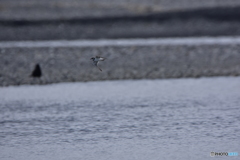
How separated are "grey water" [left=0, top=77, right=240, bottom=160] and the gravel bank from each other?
0.60 m

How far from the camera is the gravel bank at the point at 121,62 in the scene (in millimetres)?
11859

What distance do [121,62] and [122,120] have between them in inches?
193

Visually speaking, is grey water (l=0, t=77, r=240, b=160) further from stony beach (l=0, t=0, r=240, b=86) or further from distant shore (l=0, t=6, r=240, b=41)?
distant shore (l=0, t=6, r=240, b=41)

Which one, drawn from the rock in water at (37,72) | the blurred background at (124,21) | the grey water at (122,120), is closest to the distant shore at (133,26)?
the blurred background at (124,21)

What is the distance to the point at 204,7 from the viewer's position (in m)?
22.5

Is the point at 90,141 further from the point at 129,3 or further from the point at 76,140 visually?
the point at 129,3

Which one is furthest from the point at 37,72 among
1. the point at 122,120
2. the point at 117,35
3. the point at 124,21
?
the point at 124,21

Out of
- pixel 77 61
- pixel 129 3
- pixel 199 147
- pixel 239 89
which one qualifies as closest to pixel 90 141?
pixel 199 147

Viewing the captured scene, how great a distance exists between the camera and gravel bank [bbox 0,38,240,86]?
11859 mm

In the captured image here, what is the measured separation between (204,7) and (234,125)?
1534 cm

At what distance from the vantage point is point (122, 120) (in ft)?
26.4

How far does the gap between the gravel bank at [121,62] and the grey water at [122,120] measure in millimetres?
598

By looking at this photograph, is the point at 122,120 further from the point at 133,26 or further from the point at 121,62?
the point at 133,26

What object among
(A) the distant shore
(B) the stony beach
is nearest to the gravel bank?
(B) the stony beach
